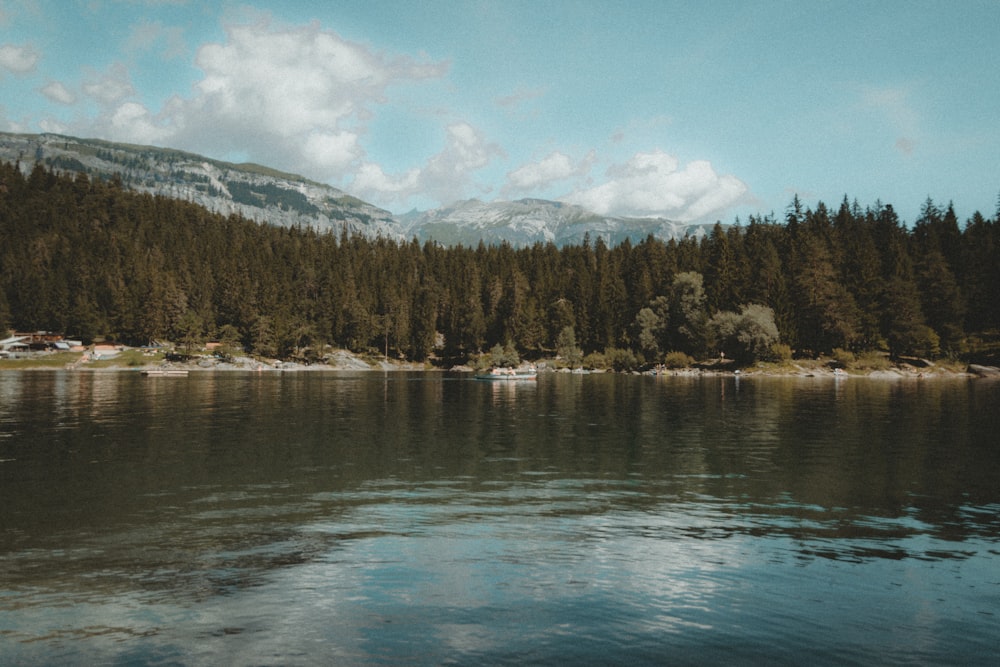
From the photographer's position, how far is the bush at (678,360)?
148m

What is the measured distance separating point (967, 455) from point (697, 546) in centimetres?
2565

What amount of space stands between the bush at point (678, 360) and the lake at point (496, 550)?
107 meters

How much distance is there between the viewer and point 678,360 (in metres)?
148

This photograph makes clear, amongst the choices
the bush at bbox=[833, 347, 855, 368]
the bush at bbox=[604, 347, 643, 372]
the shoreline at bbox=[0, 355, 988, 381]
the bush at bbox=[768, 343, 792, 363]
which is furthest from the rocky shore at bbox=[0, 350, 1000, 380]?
the bush at bbox=[604, 347, 643, 372]

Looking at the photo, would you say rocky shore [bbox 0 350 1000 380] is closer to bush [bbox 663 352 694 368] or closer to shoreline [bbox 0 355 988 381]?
shoreline [bbox 0 355 988 381]

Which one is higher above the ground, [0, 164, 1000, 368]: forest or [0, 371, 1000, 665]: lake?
[0, 164, 1000, 368]: forest

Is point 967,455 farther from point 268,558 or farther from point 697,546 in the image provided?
point 268,558

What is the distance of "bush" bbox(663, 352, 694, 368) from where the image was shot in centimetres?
14775

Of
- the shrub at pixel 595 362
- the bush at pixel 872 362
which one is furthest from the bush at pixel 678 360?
the bush at pixel 872 362

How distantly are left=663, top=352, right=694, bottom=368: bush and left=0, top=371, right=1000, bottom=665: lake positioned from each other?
10735 centimetres

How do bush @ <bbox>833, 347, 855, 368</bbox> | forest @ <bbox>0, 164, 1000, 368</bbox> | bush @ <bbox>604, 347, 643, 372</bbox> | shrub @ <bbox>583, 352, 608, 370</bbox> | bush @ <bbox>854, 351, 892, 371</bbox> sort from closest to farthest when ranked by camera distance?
bush @ <bbox>854, 351, 892, 371</bbox>, bush @ <bbox>833, 347, 855, 368</bbox>, forest @ <bbox>0, 164, 1000, 368</bbox>, bush @ <bbox>604, 347, 643, 372</bbox>, shrub @ <bbox>583, 352, 608, 370</bbox>

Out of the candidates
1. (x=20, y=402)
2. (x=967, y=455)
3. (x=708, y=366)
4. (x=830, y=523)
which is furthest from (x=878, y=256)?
(x=20, y=402)

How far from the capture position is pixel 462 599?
13500 millimetres

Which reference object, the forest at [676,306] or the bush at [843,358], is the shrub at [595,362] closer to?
the forest at [676,306]
